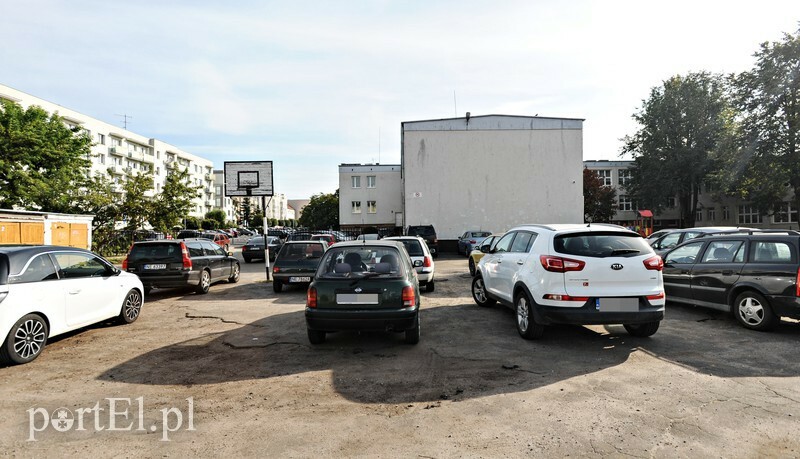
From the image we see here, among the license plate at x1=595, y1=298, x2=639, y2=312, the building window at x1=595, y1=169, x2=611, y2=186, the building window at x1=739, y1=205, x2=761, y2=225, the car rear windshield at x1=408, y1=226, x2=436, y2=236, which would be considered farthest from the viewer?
the building window at x1=595, y1=169, x2=611, y2=186

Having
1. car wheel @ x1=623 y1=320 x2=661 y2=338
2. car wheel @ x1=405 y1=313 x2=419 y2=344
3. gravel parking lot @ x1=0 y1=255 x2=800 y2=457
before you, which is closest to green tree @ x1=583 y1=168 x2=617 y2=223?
gravel parking lot @ x1=0 y1=255 x2=800 y2=457

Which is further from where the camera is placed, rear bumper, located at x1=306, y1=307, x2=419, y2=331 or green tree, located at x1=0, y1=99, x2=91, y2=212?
green tree, located at x1=0, y1=99, x2=91, y2=212

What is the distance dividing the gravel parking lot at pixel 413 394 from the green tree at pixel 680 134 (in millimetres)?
42483

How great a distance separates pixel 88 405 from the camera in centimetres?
411

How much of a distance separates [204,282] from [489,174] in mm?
22996

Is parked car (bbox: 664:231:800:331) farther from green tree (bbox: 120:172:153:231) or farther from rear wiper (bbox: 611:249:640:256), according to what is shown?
green tree (bbox: 120:172:153:231)

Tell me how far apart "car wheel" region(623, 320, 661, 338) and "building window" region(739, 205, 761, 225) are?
52219 mm

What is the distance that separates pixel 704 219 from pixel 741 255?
5590 centimetres

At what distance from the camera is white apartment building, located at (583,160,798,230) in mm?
43688

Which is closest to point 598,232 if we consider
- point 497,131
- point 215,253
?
point 215,253

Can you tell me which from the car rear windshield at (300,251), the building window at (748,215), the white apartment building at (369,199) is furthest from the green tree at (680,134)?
the car rear windshield at (300,251)

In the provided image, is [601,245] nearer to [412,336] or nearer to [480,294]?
[412,336]

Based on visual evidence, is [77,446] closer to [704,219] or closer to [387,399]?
[387,399]

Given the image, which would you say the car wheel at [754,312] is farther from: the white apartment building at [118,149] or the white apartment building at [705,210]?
the white apartment building at [118,149]
